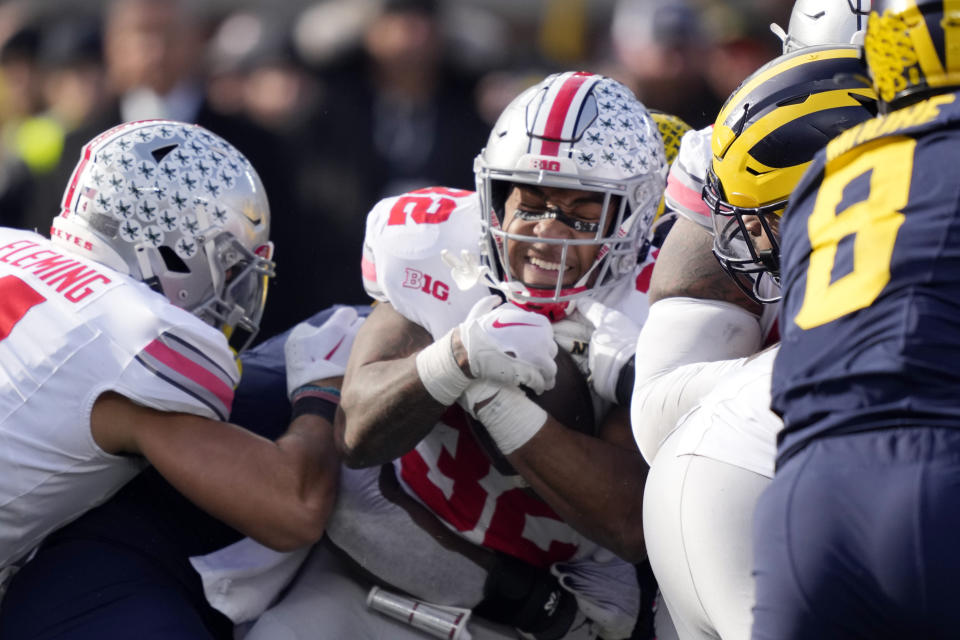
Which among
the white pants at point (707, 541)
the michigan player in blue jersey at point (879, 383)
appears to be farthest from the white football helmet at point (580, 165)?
the michigan player in blue jersey at point (879, 383)

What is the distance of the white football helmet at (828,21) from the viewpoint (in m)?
2.97

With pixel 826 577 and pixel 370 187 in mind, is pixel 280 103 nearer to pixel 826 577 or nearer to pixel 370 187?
pixel 370 187

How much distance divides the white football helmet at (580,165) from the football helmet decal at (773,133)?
466 millimetres

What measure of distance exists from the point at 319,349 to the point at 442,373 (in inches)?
26.6

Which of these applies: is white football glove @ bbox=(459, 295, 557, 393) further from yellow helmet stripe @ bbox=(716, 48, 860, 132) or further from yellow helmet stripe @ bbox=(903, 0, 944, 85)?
yellow helmet stripe @ bbox=(903, 0, 944, 85)

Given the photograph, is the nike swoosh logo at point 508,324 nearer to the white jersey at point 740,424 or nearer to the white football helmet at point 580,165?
the white football helmet at point 580,165

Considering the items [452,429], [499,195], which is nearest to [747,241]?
[499,195]

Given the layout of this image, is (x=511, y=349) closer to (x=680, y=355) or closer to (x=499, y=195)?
(x=680, y=355)

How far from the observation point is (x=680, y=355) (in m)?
2.28

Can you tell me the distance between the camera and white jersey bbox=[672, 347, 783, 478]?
6.04 ft

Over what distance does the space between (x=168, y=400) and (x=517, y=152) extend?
39.9 inches

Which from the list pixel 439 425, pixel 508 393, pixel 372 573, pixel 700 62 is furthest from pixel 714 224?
pixel 700 62

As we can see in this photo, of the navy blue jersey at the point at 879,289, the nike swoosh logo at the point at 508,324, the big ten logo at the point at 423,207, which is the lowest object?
the nike swoosh logo at the point at 508,324

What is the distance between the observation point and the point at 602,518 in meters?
2.50
